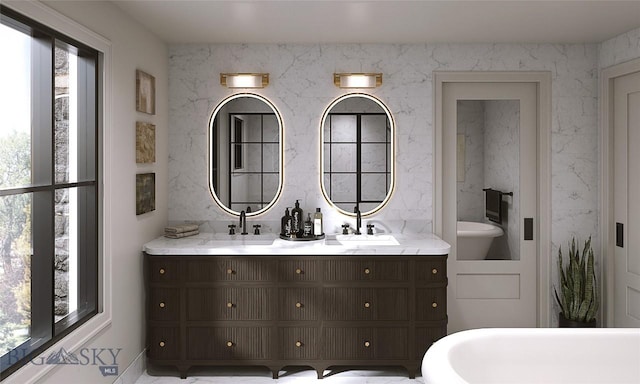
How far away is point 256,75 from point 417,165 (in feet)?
4.80

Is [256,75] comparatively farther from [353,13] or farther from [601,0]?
[601,0]

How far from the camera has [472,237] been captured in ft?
15.2

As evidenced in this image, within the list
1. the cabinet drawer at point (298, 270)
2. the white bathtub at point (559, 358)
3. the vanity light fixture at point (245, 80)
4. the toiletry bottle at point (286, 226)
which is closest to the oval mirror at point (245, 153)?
the vanity light fixture at point (245, 80)

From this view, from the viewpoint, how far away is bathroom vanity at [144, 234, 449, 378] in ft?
12.9

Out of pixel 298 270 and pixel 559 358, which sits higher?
pixel 298 270

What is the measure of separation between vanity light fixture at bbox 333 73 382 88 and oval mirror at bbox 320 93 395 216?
0.29ft

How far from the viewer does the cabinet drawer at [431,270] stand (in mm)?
3908

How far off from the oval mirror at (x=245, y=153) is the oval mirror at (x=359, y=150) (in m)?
0.40

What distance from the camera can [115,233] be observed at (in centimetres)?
349

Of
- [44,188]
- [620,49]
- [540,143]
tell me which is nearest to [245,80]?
[44,188]

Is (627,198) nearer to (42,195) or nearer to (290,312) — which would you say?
(290,312)

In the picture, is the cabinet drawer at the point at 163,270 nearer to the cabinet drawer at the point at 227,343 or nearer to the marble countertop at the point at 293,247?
the marble countertop at the point at 293,247

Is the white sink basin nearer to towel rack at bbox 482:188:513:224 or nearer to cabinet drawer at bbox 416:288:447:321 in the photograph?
cabinet drawer at bbox 416:288:447:321

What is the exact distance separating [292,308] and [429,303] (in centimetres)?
94
